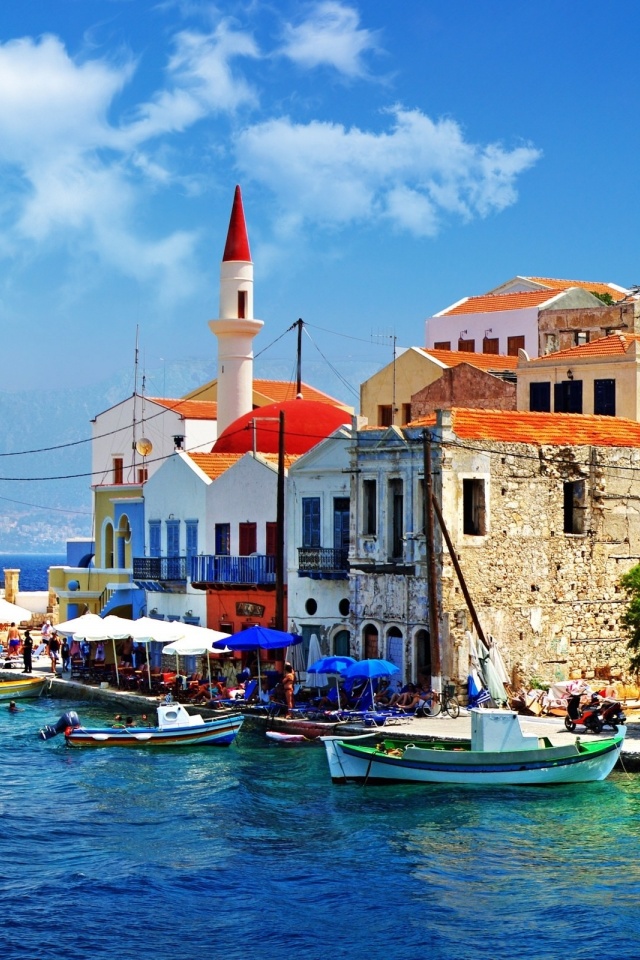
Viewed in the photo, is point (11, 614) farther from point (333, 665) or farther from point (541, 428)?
point (541, 428)

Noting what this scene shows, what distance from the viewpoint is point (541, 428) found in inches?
1656

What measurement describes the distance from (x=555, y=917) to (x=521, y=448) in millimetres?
18238

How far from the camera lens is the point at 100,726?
40938mm

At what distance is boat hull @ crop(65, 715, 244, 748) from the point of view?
123ft

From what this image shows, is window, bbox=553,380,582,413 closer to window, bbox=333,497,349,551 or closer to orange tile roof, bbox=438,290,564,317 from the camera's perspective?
window, bbox=333,497,349,551

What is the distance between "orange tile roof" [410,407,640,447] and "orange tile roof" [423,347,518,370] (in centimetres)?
1155

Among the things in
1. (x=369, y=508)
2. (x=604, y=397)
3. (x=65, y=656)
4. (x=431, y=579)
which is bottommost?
(x=65, y=656)

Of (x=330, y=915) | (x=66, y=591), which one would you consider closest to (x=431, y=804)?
(x=330, y=915)

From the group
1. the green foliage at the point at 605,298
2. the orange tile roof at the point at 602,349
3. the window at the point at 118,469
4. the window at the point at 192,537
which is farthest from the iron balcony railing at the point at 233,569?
the green foliage at the point at 605,298

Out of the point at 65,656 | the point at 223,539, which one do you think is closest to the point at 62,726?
the point at 223,539

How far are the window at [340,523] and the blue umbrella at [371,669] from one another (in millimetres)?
5627

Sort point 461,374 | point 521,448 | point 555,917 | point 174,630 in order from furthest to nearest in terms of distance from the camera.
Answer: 1. point 461,374
2. point 174,630
3. point 521,448
4. point 555,917

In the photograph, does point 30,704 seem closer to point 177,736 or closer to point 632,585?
point 177,736

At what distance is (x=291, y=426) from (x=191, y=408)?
39.7ft
